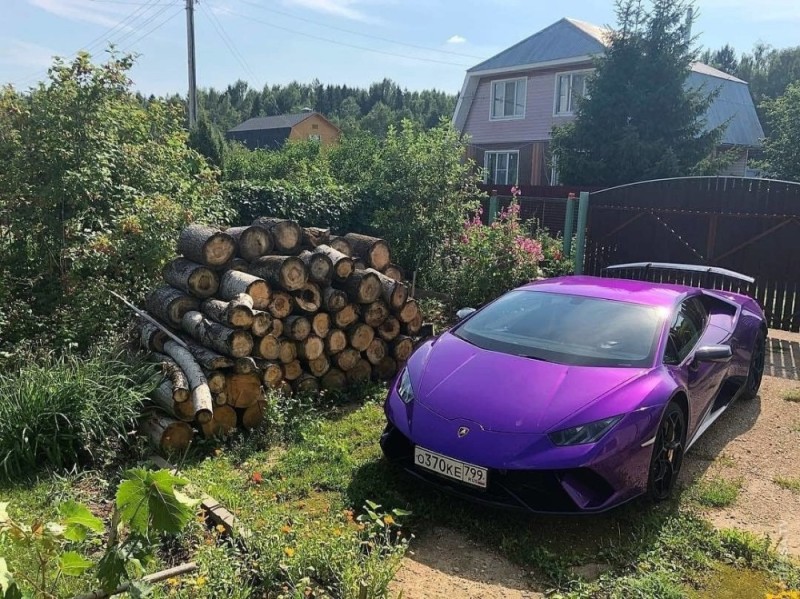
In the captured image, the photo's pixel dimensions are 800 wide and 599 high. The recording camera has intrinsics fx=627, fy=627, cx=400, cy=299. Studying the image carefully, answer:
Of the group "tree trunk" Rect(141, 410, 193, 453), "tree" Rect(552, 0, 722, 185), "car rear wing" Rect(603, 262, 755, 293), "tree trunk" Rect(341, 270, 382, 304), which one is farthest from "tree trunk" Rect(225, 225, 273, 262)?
"tree" Rect(552, 0, 722, 185)

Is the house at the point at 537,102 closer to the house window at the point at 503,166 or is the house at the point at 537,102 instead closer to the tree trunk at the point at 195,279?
the house window at the point at 503,166

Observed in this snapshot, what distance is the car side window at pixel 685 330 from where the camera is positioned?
440cm

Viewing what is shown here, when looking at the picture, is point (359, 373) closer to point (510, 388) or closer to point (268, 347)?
point (268, 347)

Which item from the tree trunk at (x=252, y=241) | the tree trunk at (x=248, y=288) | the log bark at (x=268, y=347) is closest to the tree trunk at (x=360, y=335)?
the log bark at (x=268, y=347)

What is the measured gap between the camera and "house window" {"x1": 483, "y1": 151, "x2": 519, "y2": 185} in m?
28.3

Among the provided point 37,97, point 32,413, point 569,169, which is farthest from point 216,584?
point 569,169

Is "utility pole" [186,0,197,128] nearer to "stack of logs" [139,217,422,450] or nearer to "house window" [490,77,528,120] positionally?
"house window" [490,77,528,120]

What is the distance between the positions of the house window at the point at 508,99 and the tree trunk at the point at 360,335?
23.3 metres

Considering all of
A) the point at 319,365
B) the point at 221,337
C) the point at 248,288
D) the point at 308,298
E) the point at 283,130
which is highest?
the point at 283,130

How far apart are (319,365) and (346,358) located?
31 centimetres

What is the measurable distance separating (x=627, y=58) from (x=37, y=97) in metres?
16.8

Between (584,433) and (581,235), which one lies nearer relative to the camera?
(584,433)

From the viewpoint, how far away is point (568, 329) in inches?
180

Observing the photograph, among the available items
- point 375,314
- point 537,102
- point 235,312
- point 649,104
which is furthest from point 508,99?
point 235,312
